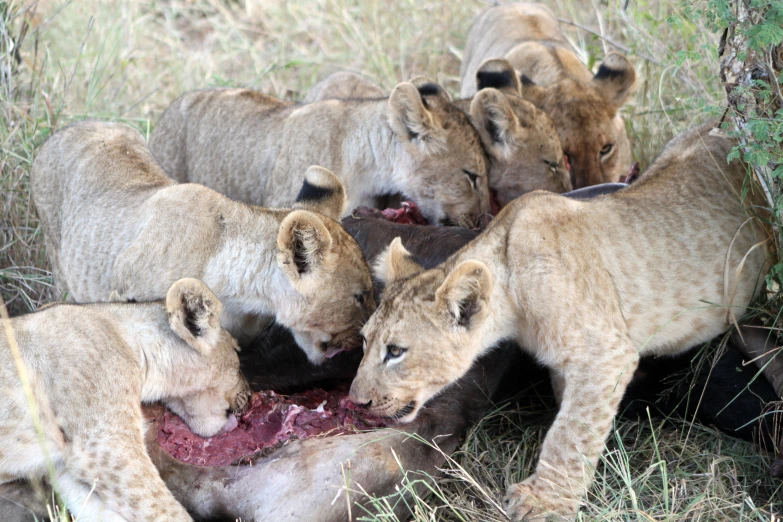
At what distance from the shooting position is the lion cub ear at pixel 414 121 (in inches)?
220

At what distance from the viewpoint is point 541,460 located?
3.74 metres

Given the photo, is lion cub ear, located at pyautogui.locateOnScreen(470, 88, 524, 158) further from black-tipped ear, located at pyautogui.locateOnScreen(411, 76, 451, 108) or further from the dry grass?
the dry grass

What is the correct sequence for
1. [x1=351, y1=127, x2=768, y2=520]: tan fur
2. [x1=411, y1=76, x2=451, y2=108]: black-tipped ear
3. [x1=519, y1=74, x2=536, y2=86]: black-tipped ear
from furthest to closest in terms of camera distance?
[x1=519, y1=74, x2=536, y2=86]: black-tipped ear, [x1=411, y1=76, x2=451, y2=108]: black-tipped ear, [x1=351, y1=127, x2=768, y2=520]: tan fur

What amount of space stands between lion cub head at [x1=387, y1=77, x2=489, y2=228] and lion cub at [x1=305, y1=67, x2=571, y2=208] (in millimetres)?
A: 129

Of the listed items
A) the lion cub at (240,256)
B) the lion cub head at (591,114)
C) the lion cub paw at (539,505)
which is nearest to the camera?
the lion cub paw at (539,505)

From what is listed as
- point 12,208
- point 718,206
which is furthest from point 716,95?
point 12,208

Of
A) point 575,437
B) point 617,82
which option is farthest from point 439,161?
point 575,437

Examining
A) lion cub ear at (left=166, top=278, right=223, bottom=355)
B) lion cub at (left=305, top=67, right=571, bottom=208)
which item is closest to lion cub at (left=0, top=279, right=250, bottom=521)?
lion cub ear at (left=166, top=278, right=223, bottom=355)

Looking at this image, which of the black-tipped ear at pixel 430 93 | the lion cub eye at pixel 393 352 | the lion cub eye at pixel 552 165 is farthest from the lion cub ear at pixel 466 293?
the black-tipped ear at pixel 430 93

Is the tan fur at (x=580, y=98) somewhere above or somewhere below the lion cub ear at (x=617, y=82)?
below

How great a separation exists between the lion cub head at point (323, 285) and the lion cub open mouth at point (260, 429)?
33cm

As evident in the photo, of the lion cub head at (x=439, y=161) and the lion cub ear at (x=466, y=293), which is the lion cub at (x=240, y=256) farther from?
the lion cub head at (x=439, y=161)

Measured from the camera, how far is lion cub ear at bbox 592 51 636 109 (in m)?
6.35

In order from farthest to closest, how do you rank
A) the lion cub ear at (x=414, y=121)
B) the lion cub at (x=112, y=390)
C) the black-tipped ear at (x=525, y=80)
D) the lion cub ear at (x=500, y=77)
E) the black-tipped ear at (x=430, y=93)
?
the black-tipped ear at (x=525, y=80), the lion cub ear at (x=500, y=77), the black-tipped ear at (x=430, y=93), the lion cub ear at (x=414, y=121), the lion cub at (x=112, y=390)
